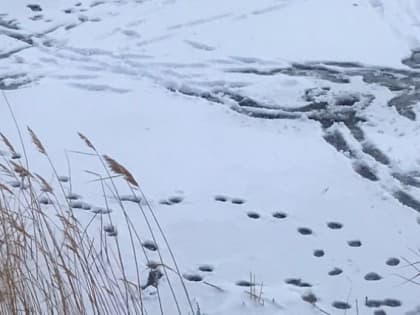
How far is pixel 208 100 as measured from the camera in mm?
5266

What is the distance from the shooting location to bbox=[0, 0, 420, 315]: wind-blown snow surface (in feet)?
12.6

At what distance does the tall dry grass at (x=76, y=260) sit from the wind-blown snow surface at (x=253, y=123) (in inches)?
4.0

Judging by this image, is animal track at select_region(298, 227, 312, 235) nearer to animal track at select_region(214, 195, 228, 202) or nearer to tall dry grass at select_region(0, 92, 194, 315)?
animal track at select_region(214, 195, 228, 202)

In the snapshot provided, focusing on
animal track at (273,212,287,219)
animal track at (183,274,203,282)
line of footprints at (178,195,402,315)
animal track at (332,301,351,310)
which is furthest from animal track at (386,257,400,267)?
animal track at (183,274,203,282)

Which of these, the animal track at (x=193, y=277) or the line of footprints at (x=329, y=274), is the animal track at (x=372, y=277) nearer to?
the line of footprints at (x=329, y=274)

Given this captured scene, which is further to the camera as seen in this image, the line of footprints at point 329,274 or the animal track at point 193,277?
the animal track at point 193,277

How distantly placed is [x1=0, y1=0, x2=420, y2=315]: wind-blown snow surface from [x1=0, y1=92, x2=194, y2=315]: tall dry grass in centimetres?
10

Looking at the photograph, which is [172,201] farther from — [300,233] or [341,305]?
[341,305]

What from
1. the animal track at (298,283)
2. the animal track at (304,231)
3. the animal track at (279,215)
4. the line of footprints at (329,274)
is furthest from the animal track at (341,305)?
the animal track at (279,215)

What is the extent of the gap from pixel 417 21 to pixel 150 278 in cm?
323

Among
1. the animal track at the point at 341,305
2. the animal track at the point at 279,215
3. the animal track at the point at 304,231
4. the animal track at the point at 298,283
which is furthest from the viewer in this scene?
the animal track at the point at 279,215

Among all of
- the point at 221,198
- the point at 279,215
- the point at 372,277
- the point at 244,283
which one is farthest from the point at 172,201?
the point at 372,277

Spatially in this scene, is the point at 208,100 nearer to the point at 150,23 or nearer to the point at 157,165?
the point at 157,165

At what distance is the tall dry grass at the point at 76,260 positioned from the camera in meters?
2.95
